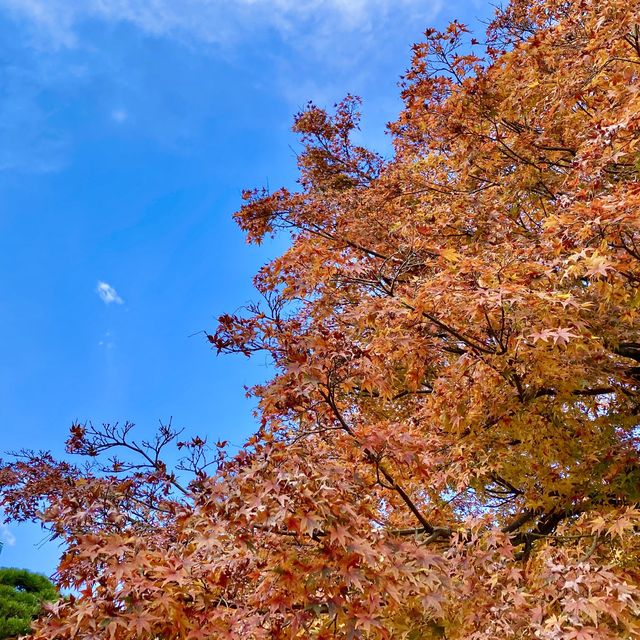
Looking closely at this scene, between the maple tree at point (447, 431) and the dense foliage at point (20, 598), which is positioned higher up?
the dense foliage at point (20, 598)

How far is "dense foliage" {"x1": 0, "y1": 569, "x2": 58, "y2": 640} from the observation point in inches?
278

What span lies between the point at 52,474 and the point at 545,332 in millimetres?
4742

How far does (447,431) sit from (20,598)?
685cm

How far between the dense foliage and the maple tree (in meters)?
2.73

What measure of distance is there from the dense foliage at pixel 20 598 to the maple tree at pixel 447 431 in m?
2.73

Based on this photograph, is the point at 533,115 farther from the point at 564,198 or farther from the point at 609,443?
the point at 609,443

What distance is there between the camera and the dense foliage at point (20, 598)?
7059 millimetres

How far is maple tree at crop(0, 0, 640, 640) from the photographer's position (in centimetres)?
272

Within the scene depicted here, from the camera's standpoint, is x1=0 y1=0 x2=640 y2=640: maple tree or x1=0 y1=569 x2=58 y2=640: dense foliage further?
x1=0 y1=569 x2=58 y2=640: dense foliage

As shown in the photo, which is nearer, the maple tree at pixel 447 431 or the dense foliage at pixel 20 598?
the maple tree at pixel 447 431

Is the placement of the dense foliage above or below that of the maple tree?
above

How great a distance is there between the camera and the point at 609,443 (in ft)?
15.8

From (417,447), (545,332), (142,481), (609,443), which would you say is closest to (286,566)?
(417,447)

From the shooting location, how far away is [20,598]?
771 cm
